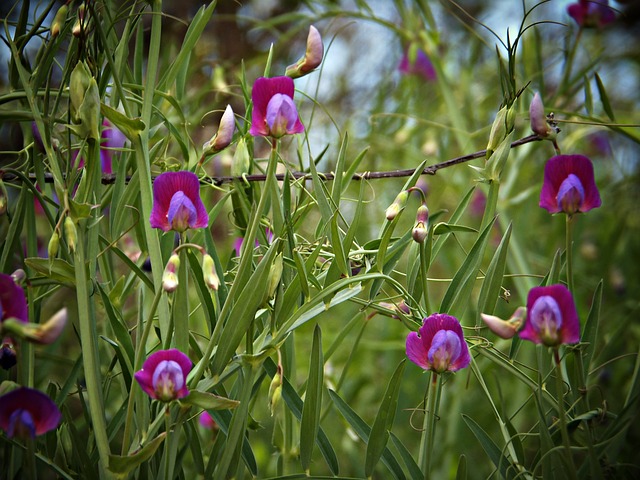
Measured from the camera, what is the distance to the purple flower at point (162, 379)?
0.40 meters

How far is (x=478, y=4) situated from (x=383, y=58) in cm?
67

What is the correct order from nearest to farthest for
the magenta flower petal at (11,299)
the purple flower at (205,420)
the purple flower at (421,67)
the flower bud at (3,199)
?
the magenta flower petal at (11,299), the flower bud at (3,199), the purple flower at (205,420), the purple flower at (421,67)

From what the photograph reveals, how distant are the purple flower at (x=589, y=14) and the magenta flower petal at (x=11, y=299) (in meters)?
0.84

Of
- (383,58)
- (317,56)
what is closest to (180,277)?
(317,56)

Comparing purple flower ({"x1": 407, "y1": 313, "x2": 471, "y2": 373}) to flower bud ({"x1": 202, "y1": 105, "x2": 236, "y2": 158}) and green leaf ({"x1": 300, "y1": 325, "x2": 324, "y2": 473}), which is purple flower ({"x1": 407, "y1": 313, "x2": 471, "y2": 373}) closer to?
green leaf ({"x1": 300, "y1": 325, "x2": 324, "y2": 473})

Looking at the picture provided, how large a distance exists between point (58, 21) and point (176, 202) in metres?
0.18

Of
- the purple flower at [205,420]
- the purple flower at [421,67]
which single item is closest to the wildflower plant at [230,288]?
the purple flower at [205,420]

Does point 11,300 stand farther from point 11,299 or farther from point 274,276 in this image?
point 274,276

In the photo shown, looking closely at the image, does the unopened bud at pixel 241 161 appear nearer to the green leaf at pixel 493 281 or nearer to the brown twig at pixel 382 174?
the brown twig at pixel 382 174

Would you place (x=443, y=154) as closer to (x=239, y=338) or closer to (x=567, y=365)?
(x=567, y=365)

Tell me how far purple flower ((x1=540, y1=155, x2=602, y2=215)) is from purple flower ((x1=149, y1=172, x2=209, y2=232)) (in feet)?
0.86

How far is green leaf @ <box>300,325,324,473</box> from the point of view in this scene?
0.47 metres

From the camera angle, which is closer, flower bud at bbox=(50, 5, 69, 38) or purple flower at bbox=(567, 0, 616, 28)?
flower bud at bbox=(50, 5, 69, 38)

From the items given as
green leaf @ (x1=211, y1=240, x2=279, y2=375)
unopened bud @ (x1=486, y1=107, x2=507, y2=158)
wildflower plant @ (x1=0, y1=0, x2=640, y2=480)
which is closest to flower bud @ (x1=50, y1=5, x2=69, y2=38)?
wildflower plant @ (x1=0, y1=0, x2=640, y2=480)
